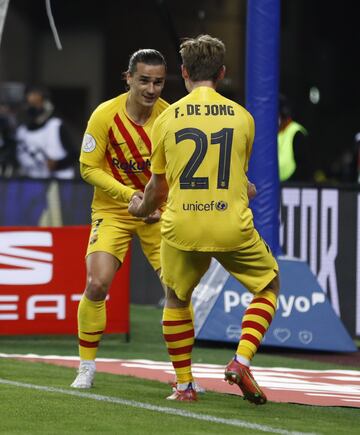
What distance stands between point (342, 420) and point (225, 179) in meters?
1.46

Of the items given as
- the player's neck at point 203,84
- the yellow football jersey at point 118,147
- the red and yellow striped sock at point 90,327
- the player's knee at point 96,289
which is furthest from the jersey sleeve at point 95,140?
the player's neck at point 203,84

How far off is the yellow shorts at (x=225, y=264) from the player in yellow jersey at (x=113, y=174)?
823mm

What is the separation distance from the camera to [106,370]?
11.0 metres

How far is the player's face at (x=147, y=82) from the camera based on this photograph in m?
9.73

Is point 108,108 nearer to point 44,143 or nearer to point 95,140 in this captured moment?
point 95,140

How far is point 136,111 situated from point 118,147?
0.25 meters

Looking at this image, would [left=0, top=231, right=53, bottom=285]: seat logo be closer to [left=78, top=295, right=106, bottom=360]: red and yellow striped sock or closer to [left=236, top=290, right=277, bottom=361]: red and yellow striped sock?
[left=78, top=295, right=106, bottom=360]: red and yellow striped sock

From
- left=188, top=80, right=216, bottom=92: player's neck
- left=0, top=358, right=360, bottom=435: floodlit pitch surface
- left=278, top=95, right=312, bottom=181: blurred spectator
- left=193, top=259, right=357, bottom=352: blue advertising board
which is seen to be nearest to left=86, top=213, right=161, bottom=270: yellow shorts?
left=0, top=358, right=360, bottom=435: floodlit pitch surface

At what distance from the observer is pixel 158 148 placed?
8.80 meters

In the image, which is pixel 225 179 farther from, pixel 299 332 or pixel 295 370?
pixel 299 332

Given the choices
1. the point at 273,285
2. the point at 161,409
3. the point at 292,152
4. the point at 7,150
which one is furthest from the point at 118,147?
the point at 7,150

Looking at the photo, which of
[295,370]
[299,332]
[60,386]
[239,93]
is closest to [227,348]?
[299,332]

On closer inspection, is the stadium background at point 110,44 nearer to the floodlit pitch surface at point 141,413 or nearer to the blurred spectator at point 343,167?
the blurred spectator at point 343,167

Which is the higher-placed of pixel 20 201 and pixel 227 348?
pixel 20 201
